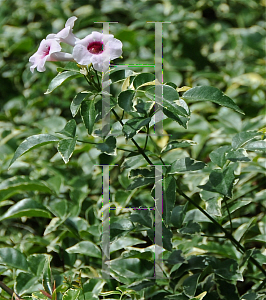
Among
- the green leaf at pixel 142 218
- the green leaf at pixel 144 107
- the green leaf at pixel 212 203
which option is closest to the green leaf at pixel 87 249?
the green leaf at pixel 142 218

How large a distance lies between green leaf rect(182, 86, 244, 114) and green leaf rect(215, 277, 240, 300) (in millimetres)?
467

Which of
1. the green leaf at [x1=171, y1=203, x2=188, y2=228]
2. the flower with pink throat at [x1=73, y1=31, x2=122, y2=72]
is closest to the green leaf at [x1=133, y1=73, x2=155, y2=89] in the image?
the flower with pink throat at [x1=73, y1=31, x2=122, y2=72]

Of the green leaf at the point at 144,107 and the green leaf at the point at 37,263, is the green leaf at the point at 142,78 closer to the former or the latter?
the green leaf at the point at 144,107

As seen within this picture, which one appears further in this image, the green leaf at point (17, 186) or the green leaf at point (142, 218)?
the green leaf at point (17, 186)

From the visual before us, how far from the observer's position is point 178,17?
232 centimetres

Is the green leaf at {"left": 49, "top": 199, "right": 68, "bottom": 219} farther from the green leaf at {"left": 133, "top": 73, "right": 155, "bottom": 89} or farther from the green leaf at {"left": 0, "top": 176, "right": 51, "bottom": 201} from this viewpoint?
the green leaf at {"left": 133, "top": 73, "right": 155, "bottom": 89}

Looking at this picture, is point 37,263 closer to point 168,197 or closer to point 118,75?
point 168,197

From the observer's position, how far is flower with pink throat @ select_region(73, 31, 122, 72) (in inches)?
29.8

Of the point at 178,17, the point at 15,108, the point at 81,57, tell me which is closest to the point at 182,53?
the point at 178,17

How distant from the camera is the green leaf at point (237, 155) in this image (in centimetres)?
89

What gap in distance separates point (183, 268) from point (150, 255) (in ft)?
0.33

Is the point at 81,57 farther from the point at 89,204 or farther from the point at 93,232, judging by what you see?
the point at 89,204

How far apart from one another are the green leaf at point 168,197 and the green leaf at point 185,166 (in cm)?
2

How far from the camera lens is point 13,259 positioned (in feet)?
3.58
